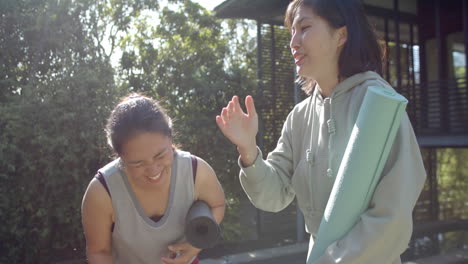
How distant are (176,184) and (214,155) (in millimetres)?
4717

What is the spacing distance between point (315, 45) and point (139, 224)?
38.9 inches

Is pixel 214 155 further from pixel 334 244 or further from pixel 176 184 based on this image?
pixel 334 244

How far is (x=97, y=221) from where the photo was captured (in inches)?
72.4

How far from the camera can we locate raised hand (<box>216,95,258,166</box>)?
1.75m

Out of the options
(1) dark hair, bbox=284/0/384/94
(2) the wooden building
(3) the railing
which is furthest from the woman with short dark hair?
(3) the railing

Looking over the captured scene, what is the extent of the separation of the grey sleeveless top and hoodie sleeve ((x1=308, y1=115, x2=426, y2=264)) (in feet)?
2.61

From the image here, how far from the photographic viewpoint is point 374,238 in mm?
1227

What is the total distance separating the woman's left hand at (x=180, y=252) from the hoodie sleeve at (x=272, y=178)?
0.32 metres

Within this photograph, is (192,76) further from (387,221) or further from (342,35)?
(387,221)

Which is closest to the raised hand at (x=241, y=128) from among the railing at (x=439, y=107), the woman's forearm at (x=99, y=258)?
the woman's forearm at (x=99, y=258)

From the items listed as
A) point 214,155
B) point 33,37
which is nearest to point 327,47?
point 214,155

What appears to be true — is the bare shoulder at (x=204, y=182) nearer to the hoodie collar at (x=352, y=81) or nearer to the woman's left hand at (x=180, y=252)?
the woman's left hand at (x=180, y=252)

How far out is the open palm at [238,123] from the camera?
1.75 meters

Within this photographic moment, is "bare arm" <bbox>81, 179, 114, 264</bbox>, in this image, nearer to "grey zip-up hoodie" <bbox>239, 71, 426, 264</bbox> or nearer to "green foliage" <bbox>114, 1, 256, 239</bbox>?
"grey zip-up hoodie" <bbox>239, 71, 426, 264</bbox>
